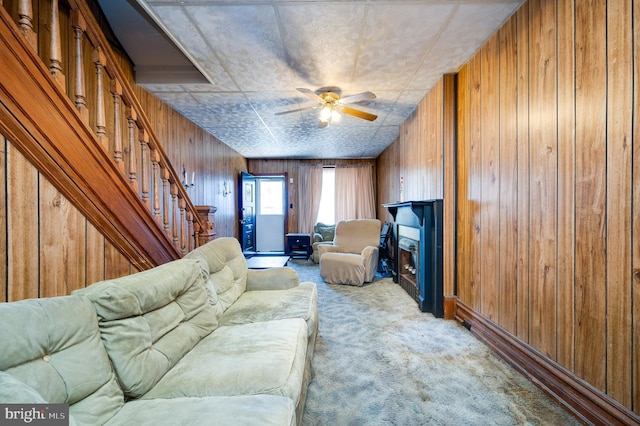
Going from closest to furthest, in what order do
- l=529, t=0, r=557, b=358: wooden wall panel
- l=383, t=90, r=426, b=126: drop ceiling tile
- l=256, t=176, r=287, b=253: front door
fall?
l=529, t=0, r=557, b=358: wooden wall panel
l=383, t=90, r=426, b=126: drop ceiling tile
l=256, t=176, r=287, b=253: front door

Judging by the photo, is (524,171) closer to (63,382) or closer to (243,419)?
(243,419)

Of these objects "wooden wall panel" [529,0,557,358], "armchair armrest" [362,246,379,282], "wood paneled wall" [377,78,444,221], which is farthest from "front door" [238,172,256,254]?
"wooden wall panel" [529,0,557,358]

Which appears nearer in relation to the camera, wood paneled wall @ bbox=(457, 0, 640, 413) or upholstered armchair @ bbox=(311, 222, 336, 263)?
wood paneled wall @ bbox=(457, 0, 640, 413)

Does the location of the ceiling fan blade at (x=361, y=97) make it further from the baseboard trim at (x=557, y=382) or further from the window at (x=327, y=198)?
the window at (x=327, y=198)

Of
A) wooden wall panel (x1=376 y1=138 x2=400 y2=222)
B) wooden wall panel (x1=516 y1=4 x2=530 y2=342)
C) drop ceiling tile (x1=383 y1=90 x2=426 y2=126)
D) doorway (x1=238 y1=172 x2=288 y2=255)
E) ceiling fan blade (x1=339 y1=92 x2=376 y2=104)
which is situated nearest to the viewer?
wooden wall panel (x1=516 y1=4 x2=530 y2=342)

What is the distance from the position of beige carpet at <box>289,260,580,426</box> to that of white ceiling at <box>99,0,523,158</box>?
2.49m

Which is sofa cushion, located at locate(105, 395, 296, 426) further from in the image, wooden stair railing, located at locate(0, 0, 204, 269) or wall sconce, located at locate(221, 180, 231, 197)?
wall sconce, located at locate(221, 180, 231, 197)

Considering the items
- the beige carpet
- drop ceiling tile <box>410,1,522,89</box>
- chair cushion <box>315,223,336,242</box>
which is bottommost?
the beige carpet

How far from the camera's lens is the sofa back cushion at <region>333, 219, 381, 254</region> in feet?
15.7

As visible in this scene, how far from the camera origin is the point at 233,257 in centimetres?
244

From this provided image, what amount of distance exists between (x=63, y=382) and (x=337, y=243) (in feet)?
13.9

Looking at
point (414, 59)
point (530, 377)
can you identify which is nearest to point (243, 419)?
point (530, 377)

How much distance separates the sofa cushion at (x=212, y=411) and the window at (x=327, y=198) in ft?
20.0

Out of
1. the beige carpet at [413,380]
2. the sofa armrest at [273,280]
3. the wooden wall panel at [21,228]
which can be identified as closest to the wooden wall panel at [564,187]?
the beige carpet at [413,380]
